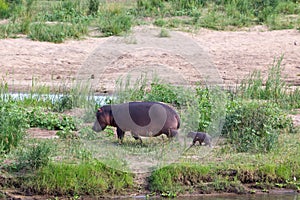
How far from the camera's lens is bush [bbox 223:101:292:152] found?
8.23 metres

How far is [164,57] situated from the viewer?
13852mm

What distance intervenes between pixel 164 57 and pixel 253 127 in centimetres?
552

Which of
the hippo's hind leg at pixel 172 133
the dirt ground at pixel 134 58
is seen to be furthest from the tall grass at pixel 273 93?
the hippo's hind leg at pixel 172 133

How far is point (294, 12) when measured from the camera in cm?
1647

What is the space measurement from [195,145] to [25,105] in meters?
2.57

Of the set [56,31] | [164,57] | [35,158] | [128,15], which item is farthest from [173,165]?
[128,15]

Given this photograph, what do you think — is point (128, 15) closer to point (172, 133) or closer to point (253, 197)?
point (172, 133)

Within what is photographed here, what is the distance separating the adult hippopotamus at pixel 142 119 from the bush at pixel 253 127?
2.57ft

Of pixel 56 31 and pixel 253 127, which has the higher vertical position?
pixel 253 127

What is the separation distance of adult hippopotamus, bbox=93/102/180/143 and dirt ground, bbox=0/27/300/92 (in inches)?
160

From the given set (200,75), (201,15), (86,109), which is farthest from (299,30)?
(86,109)

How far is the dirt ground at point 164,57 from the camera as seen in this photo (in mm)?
12727

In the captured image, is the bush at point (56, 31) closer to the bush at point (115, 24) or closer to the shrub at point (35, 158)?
the bush at point (115, 24)

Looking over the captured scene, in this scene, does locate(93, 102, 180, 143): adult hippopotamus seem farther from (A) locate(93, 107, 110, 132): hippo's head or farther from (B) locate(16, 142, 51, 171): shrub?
(B) locate(16, 142, 51, 171): shrub
